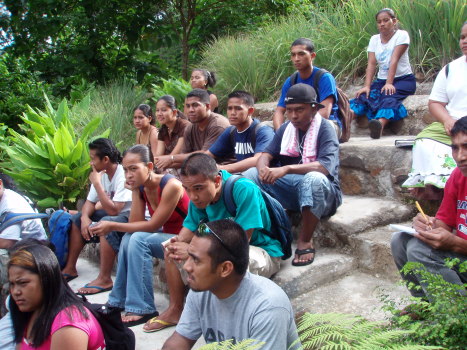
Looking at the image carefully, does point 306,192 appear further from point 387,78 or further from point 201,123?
point 387,78

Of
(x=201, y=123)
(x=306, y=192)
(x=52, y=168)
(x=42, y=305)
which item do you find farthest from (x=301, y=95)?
(x=52, y=168)

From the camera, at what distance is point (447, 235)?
275 cm

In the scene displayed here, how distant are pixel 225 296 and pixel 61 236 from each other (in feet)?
10.0

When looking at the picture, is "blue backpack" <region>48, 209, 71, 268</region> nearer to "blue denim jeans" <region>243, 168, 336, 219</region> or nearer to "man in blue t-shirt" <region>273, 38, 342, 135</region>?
"blue denim jeans" <region>243, 168, 336, 219</region>

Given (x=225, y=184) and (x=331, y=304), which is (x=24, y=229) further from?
(x=331, y=304)

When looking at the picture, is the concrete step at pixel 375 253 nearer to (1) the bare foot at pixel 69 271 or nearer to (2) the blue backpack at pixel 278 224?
(2) the blue backpack at pixel 278 224

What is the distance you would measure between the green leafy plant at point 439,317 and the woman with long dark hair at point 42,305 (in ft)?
4.87

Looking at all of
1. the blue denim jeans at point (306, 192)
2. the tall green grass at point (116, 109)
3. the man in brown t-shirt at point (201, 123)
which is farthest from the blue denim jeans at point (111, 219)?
the tall green grass at point (116, 109)

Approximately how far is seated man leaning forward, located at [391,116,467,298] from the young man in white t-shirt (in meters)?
2.54

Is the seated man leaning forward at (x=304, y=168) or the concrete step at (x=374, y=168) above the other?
the seated man leaning forward at (x=304, y=168)

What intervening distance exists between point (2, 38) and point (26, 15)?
0.81m

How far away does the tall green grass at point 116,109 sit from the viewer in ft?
26.0

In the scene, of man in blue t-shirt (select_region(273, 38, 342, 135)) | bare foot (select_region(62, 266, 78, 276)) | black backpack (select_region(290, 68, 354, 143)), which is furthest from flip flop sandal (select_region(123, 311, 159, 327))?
black backpack (select_region(290, 68, 354, 143))

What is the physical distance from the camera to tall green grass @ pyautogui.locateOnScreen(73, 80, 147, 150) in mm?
7922
